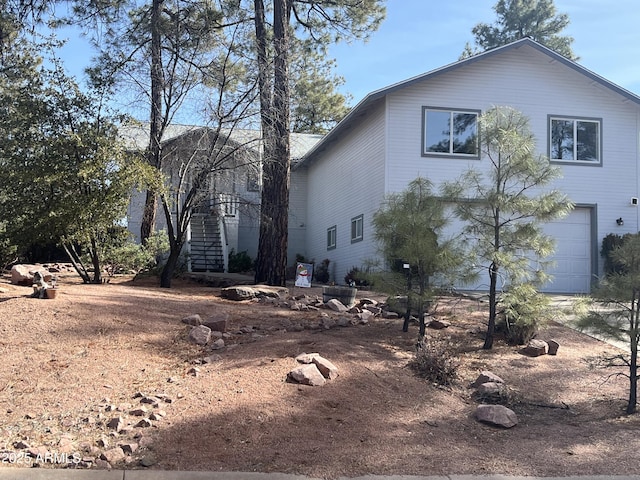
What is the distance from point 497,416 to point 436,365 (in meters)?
1.17

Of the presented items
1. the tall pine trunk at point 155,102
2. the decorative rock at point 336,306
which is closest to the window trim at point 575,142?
the decorative rock at point 336,306

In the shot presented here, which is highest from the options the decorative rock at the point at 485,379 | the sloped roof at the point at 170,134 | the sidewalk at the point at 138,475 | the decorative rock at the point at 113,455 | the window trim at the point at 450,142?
the window trim at the point at 450,142

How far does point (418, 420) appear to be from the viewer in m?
5.93

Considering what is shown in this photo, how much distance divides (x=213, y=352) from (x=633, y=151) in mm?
15251

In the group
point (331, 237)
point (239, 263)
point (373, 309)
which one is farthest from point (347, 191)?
point (373, 309)

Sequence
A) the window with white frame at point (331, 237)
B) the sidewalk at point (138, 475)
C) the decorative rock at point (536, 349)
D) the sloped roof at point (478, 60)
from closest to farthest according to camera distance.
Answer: the sidewalk at point (138, 475), the decorative rock at point (536, 349), the sloped roof at point (478, 60), the window with white frame at point (331, 237)

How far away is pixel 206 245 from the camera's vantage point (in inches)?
896

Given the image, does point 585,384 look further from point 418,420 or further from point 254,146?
point 254,146

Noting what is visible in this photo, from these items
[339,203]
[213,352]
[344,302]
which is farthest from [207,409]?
[339,203]

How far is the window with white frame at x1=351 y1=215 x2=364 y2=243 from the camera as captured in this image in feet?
61.2

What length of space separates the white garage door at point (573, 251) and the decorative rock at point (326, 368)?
479 inches

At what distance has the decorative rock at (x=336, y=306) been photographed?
1021 centimetres

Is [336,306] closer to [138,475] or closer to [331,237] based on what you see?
[138,475]

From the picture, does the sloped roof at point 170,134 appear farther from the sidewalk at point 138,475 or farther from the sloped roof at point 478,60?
the sidewalk at point 138,475
